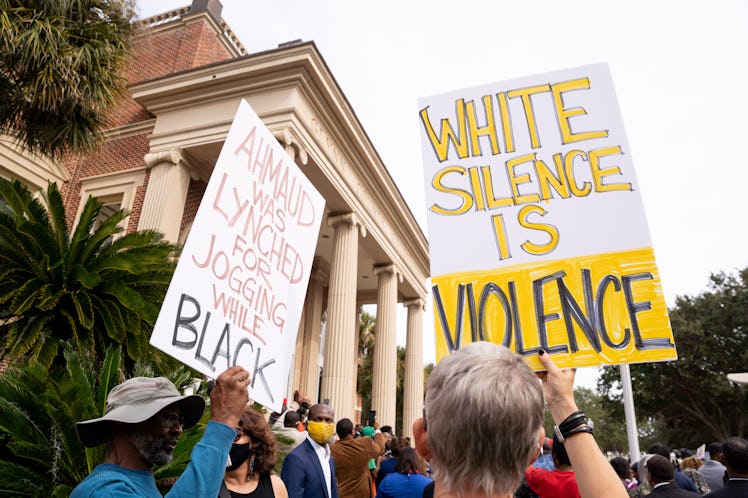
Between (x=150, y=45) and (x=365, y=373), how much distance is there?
27.4 metres

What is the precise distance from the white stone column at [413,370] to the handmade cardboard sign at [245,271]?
20090 mm

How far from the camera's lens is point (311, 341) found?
69.6ft

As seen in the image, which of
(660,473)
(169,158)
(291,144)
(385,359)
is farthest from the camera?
(385,359)

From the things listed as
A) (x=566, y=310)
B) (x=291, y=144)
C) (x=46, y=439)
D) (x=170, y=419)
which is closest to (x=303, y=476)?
(x=46, y=439)

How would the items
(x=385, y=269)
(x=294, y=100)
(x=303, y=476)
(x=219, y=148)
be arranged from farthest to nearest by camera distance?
1. (x=385, y=269)
2. (x=219, y=148)
3. (x=294, y=100)
4. (x=303, y=476)

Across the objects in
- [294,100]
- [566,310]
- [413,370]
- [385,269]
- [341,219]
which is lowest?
[566,310]

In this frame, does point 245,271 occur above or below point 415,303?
below

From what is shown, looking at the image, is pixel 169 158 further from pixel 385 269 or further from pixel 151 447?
pixel 151 447

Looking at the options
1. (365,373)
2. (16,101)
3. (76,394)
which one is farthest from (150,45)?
(365,373)

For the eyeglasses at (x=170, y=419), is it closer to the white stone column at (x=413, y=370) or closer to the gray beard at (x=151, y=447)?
the gray beard at (x=151, y=447)

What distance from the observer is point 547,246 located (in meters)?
2.69

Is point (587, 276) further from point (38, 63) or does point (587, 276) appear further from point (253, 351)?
point (38, 63)

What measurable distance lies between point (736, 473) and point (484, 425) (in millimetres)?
3731

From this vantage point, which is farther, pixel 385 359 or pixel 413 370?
pixel 413 370
